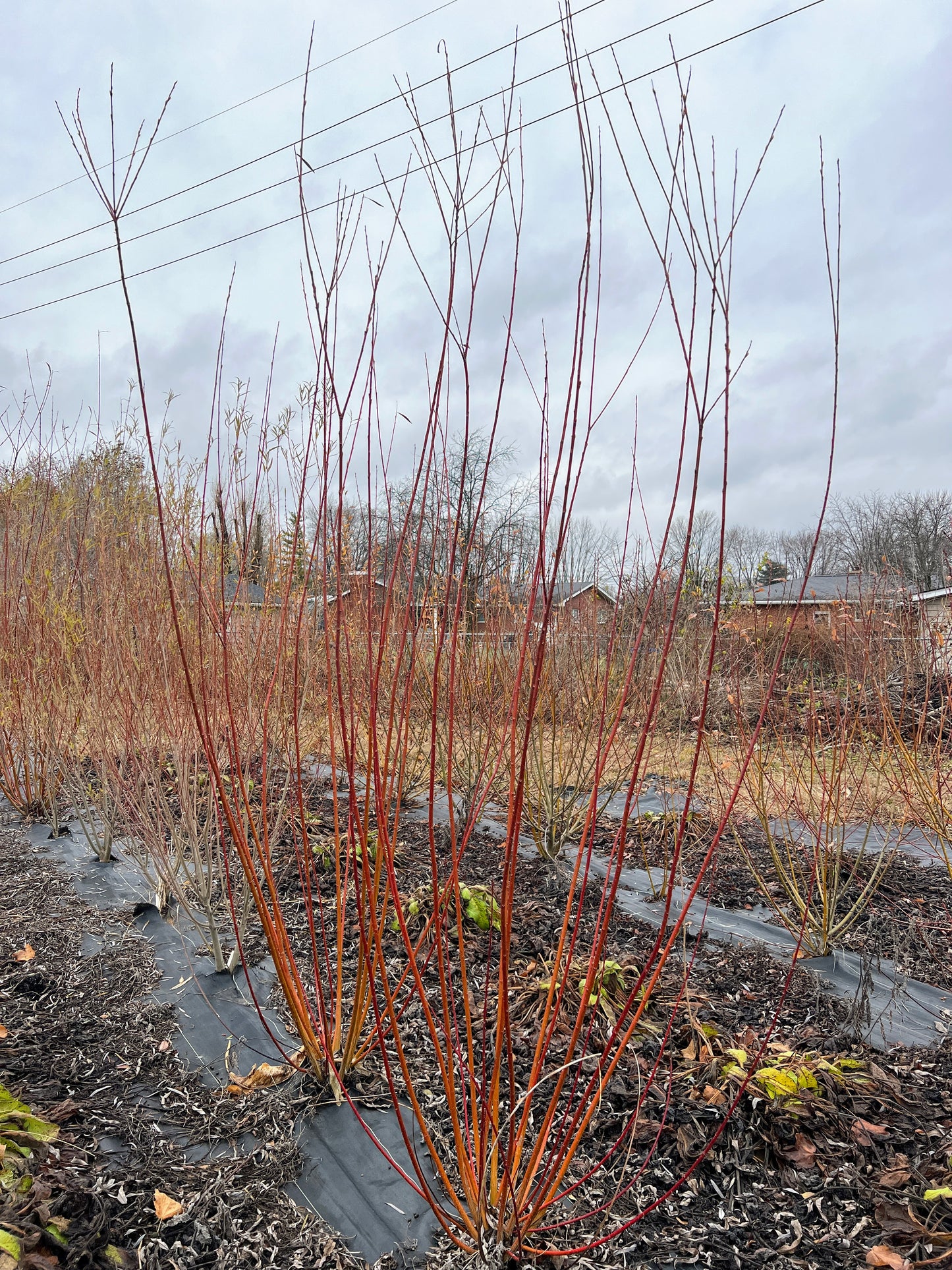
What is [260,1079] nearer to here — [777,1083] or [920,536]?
[777,1083]

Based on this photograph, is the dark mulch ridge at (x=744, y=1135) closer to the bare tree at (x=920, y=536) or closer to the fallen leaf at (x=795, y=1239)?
the fallen leaf at (x=795, y=1239)

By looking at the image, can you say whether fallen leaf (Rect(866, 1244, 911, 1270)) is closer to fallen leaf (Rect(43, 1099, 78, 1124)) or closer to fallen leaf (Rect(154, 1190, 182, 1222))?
fallen leaf (Rect(154, 1190, 182, 1222))

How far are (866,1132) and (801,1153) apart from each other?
184 mm

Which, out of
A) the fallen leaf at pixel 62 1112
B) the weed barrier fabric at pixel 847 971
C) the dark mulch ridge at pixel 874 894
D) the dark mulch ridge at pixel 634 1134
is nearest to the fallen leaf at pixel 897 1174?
the dark mulch ridge at pixel 634 1134

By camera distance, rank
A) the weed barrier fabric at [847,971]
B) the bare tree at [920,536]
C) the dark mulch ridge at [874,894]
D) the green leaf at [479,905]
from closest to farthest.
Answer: the weed barrier fabric at [847,971], the green leaf at [479,905], the dark mulch ridge at [874,894], the bare tree at [920,536]

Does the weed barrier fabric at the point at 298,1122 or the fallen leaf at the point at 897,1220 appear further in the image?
the weed barrier fabric at the point at 298,1122

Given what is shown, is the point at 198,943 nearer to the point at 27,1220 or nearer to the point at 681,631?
the point at 27,1220

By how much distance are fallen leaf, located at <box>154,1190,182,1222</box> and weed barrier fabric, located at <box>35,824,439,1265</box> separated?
201 millimetres

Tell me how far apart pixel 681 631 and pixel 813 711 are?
6898mm

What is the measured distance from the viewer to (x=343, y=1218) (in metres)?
1.60

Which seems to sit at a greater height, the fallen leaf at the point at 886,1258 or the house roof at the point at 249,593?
the house roof at the point at 249,593

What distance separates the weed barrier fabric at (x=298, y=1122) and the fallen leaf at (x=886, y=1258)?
2.95ft

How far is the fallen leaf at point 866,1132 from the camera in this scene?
1.71 meters

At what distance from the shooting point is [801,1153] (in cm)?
171
